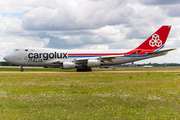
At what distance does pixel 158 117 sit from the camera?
813 cm

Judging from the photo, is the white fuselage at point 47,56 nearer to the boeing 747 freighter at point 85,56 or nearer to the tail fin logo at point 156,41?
the boeing 747 freighter at point 85,56

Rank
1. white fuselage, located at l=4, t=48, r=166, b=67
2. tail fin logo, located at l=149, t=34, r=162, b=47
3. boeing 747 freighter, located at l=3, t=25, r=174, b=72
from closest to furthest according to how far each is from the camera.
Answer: boeing 747 freighter, located at l=3, t=25, r=174, b=72 < white fuselage, located at l=4, t=48, r=166, b=67 < tail fin logo, located at l=149, t=34, r=162, b=47

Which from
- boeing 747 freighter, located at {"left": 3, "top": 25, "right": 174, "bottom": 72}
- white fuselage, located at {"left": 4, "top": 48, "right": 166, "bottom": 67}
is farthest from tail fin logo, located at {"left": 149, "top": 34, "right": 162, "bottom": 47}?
white fuselage, located at {"left": 4, "top": 48, "right": 166, "bottom": 67}

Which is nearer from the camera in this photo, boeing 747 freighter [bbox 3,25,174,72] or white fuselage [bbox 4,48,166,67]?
boeing 747 freighter [bbox 3,25,174,72]

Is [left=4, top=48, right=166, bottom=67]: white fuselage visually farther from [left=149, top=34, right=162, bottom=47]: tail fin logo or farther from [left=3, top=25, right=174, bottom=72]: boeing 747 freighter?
[left=149, top=34, right=162, bottom=47]: tail fin logo

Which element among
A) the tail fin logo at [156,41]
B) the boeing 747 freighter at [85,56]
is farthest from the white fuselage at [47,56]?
the tail fin logo at [156,41]

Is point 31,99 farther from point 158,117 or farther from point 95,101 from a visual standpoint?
point 158,117

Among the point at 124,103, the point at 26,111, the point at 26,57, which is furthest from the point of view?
the point at 26,57

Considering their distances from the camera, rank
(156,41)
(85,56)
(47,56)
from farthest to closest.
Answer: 1. (156,41)
2. (85,56)
3. (47,56)

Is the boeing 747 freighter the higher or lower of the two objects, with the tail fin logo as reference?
lower

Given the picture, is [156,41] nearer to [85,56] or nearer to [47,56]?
[85,56]

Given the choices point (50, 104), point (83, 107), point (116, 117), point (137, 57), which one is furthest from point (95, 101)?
point (137, 57)

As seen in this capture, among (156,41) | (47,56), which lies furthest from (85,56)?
(156,41)

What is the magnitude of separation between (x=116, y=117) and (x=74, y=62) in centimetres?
3334
